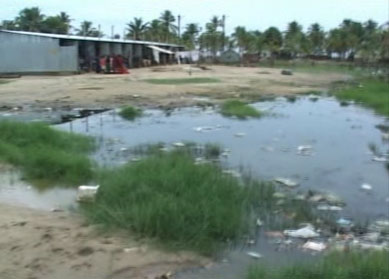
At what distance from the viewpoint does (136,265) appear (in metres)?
4.66

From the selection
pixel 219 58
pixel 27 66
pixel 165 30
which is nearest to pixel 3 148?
pixel 27 66

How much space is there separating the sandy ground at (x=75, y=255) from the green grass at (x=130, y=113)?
1050cm

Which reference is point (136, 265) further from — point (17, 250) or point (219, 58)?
point (219, 58)

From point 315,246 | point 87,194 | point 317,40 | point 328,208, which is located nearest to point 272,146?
point 328,208

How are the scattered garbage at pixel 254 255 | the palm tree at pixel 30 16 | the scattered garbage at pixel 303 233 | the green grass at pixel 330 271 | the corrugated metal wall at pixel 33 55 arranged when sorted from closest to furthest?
the green grass at pixel 330 271 < the scattered garbage at pixel 254 255 < the scattered garbage at pixel 303 233 < the corrugated metal wall at pixel 33 55 < the palm tree at pixel 30 16

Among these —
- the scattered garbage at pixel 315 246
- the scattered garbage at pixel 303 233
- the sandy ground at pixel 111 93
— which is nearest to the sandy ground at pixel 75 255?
the scattered garbage at pixel 315 246

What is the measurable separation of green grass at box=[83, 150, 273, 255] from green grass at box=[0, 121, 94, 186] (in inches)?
41.4

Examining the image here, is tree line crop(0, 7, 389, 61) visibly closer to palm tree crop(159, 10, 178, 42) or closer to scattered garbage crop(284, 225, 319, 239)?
palm tree crop(159, 10, 178, 42)

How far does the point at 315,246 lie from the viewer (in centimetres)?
542

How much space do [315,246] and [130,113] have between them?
11.5 m

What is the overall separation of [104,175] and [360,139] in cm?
761

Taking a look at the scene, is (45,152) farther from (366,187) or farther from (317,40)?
(317,40)

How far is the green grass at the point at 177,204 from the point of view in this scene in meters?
5.21

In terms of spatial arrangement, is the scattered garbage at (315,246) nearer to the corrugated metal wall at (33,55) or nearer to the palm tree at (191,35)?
the corrugated metal wall at (33,55)
